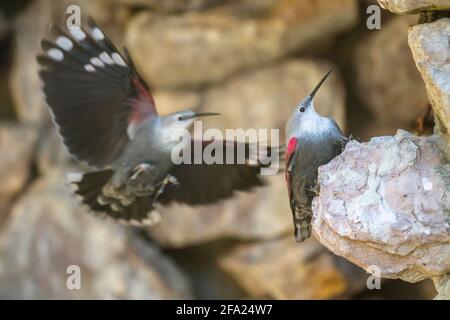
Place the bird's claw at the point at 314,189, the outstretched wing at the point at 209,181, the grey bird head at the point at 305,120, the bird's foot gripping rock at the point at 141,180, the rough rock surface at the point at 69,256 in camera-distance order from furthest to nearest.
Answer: the rough rock surface at the point at 69,256 < the outstretched wing at the point at 209,181 < the bird's foot gripping rock at the point at 141,180 < the grey bird head at the point at 305,120 < the bird's claw at the point at 314,189

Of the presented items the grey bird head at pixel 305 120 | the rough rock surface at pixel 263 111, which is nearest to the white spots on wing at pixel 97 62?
the grey bird head at pixel 305 120

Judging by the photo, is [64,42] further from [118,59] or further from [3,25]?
[3,25]

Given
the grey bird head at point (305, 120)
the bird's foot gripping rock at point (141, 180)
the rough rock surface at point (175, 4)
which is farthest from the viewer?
the rough rock surface at point (175, 4)

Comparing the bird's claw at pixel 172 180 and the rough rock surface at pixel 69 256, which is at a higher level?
the bird's claw at pixel 172 180

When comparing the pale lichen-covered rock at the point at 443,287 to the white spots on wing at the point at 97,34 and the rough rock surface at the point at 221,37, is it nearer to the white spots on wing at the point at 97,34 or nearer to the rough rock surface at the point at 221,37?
the white spots on wing at the point at 97,34

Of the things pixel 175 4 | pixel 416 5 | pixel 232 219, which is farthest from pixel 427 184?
pixel 175 4

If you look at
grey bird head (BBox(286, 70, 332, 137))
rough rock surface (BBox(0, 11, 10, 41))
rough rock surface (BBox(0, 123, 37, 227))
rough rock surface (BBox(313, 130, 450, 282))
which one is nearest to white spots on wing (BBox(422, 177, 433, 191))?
rough rock surface (BBox(313, 130, 450, 282))
